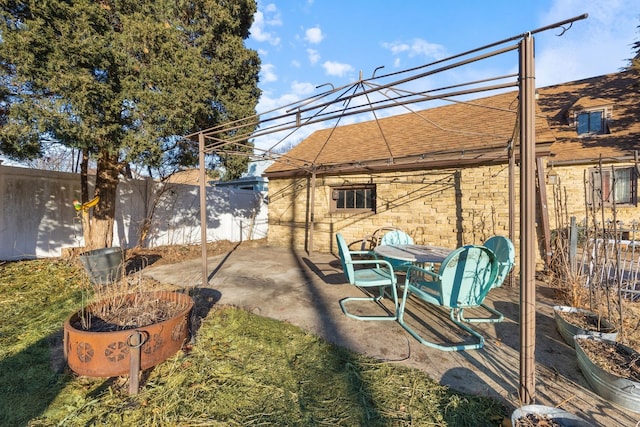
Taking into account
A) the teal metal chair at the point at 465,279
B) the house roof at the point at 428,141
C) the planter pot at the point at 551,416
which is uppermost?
the house roof at the point at 428,141

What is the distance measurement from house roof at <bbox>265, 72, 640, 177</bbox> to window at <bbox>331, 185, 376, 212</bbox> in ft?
2.02

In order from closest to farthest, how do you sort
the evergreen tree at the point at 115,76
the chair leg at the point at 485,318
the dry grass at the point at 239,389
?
the dry grass at the point at 239,389 < the chair leg at the point at 485,318 < the evergreen tree at the point at 115,76

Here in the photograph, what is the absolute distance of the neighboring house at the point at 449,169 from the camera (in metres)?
5.63

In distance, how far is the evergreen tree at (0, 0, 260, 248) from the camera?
3643 millimetres

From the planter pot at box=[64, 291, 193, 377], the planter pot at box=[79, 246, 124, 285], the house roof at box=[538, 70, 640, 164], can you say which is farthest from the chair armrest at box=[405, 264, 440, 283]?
the house roof at box=[538, 70, 640, 164]

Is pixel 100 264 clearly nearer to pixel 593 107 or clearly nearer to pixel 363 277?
pixel 363 277

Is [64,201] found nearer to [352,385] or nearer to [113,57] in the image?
[113,57]

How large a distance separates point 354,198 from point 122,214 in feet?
21.0

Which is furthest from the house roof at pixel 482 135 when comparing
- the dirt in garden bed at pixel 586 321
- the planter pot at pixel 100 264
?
the planter pot at pixel 100 264

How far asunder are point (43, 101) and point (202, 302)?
3542mm

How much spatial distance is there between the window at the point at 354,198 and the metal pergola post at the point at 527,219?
556 cm

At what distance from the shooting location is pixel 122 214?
23.9 ft

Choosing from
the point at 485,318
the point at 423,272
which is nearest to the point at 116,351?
the point at 423,272

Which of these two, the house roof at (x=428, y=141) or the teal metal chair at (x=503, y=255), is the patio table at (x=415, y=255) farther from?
the house roof at (x=428, y=141)
